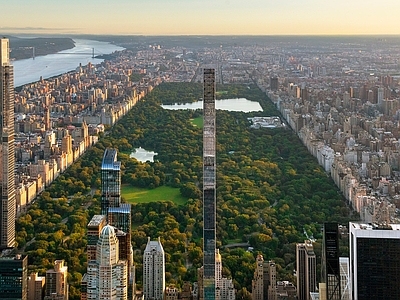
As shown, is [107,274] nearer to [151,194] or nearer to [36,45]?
[151,194]

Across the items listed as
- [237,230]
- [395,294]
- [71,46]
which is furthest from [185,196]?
[395,294]

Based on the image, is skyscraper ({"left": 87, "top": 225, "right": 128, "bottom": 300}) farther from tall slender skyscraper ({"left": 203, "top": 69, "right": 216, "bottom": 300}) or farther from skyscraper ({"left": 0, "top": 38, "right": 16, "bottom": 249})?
skyscraper ({"left": 0, "top": 38, "right": 16, "bottom": 249})

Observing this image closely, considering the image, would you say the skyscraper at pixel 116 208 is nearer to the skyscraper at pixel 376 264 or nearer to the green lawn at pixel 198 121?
the green lawn at pixel 198 121

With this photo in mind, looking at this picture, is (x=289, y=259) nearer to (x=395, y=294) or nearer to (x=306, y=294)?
(x=306, y=294)

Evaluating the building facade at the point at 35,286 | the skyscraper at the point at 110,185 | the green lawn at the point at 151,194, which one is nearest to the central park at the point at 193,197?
the green lawn at the point at 151,194

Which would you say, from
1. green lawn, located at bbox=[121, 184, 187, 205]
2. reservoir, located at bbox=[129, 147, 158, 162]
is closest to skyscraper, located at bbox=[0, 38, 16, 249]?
green lawn, located at bbox=[121, 184, 187, 205]

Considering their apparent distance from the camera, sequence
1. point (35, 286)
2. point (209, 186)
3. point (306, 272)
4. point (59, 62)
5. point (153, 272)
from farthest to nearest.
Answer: point (59, 62) < point (209, 186) < point (153, 272) < point (306, 272) < point (35, 286)

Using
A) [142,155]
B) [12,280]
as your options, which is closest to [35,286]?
[12,280]
